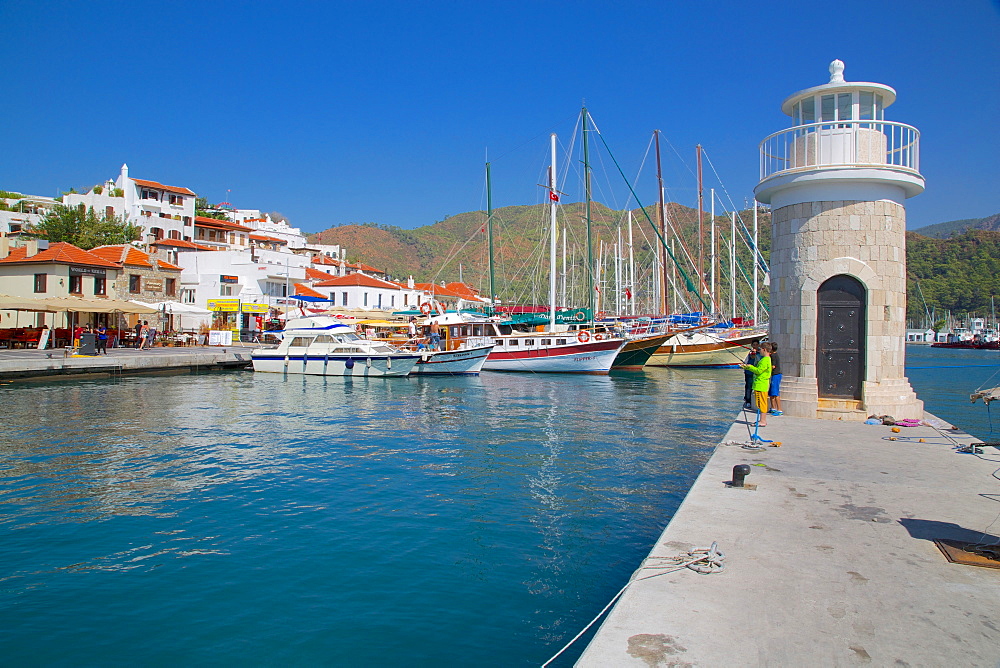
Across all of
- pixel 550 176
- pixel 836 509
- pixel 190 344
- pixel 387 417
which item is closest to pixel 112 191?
pixel 190 344

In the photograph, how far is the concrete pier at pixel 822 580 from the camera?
355 cm

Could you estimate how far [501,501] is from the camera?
34.0ft

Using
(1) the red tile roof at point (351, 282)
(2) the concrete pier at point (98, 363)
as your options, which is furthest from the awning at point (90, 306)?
(1) the red tile roof at point (351, 282)

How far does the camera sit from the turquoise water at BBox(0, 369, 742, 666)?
6000 millimetres

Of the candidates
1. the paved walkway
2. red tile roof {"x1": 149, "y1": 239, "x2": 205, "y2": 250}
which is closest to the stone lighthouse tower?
the paved walkway

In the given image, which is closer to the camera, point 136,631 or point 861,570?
point 861,570

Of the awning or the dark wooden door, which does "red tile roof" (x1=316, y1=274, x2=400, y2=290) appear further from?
the dark wooden door

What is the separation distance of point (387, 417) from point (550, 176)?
2118cm

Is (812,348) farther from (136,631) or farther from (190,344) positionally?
(190,344)

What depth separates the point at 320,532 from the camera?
8.80 m

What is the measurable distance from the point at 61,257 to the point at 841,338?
41.7 metres

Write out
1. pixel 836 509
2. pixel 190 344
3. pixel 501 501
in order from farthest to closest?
pixel 190 344
pixel 501 501
pixel 836 509

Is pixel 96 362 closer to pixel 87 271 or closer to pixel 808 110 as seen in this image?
pixel 87 271

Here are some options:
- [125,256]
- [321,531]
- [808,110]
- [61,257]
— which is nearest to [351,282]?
[125,256]
